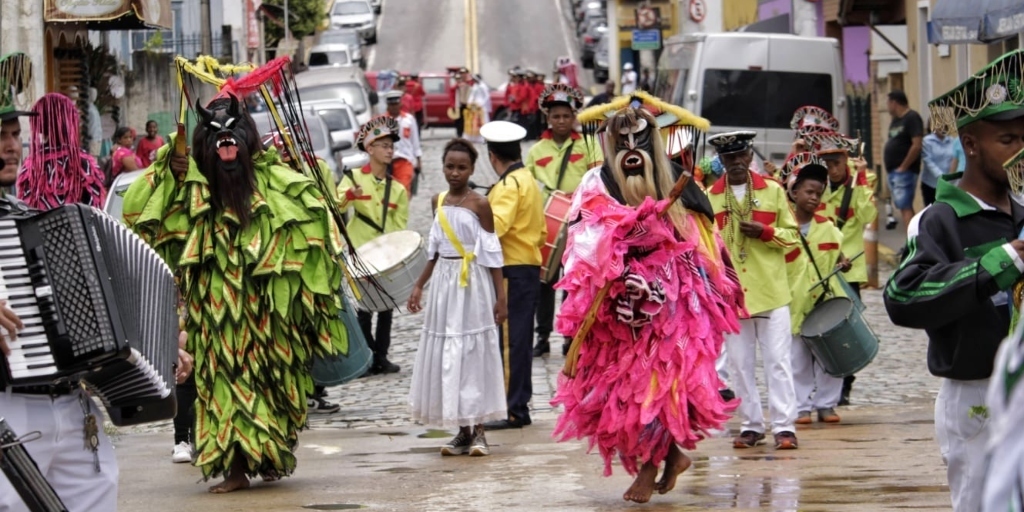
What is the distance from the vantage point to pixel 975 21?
61.4ft

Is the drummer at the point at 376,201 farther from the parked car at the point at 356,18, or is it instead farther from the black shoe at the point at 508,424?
the parked car at the point at 356,18

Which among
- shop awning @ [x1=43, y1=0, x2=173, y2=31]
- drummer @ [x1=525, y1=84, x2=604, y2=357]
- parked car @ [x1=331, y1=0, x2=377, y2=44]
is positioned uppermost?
parked car @ [x1=331, y1=0, x2=377, y2=44]

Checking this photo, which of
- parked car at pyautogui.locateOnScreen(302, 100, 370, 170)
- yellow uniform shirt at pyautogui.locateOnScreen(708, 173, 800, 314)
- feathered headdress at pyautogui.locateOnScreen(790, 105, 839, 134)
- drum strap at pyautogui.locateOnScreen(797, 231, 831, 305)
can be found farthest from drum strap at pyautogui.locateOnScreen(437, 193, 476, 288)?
parked car at pyautogui.locateOnScreen(302, 100, 370, 170)

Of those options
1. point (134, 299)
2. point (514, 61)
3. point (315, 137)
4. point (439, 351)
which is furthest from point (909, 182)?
point (514, 61)

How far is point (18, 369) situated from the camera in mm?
5062

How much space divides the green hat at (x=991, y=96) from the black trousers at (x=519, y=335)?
5879mm

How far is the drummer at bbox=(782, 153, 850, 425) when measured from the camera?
11.1m

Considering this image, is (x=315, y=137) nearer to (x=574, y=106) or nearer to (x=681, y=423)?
(x=574, y=106)

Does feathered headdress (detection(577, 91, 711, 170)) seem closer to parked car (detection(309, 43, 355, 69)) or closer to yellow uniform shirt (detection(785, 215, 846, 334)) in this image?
yellow uniform shirt (detection(785, 215, 846, 334))

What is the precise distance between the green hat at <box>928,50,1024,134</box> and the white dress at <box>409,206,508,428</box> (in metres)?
5.06

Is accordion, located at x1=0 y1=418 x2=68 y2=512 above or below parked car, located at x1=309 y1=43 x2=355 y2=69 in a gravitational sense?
below

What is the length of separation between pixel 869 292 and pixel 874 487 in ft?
34.5

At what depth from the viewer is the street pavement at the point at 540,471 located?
337 inches

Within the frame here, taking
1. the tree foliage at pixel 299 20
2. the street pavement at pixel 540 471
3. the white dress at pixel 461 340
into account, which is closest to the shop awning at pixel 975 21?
the street pavement at pixel 540 471
